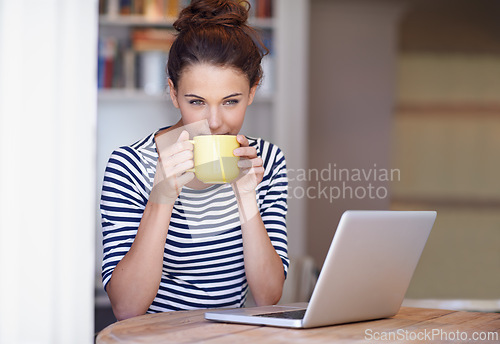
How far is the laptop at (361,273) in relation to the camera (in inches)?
38.8

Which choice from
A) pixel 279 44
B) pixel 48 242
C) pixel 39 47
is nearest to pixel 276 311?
pixel 48 242

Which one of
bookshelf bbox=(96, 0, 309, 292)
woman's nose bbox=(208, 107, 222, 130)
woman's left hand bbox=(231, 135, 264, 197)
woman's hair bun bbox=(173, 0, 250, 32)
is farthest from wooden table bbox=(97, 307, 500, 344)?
bookshelf bbox=(96, 0, 309, 292)

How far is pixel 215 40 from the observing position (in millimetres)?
1489

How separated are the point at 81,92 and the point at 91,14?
0.54 ft

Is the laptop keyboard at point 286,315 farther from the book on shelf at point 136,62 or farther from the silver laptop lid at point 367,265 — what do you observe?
the book on shelf at point 136,62

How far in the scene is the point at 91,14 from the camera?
4.20ft

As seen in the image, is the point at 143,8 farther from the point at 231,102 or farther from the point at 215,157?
the point at 215,157

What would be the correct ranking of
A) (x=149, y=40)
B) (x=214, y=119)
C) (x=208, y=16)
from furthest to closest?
(x=149, y=40), (x=208, y=16), (x=214, y=119)

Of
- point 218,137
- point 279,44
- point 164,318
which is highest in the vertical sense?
point 279,44

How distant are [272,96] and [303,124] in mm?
254

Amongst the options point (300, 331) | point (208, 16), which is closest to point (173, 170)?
point (300, 331)

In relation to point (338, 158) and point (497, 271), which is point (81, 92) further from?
point (497, 271)

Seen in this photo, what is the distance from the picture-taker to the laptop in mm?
984

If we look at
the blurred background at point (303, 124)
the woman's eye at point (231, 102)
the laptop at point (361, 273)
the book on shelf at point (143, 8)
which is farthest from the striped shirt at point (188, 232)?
the book on shelf at point (143, 8)
